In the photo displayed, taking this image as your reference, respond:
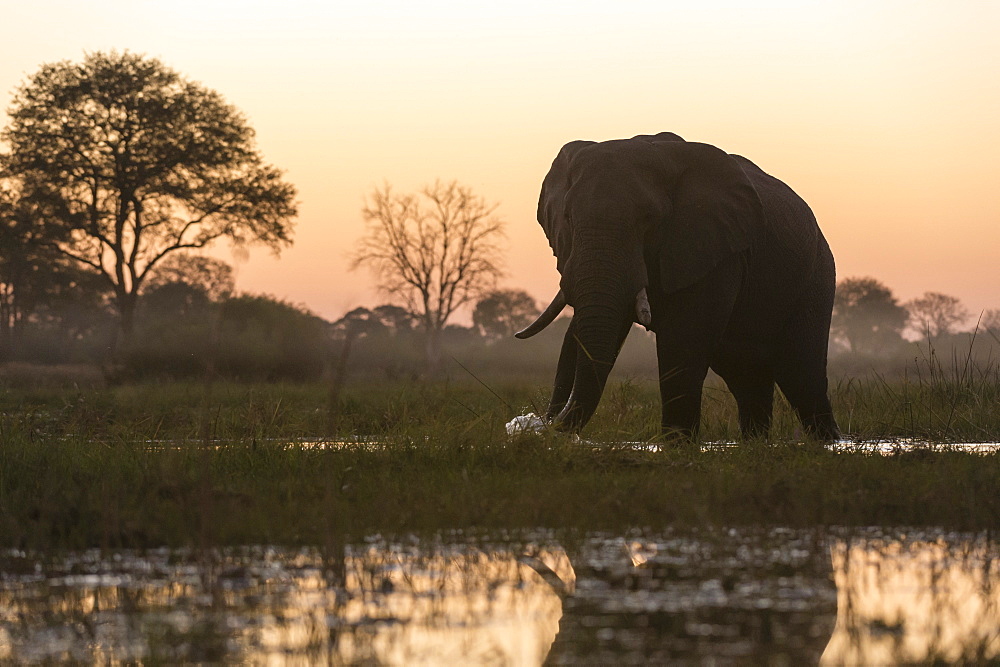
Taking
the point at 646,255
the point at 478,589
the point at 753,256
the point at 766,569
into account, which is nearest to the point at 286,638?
the point at 478,589

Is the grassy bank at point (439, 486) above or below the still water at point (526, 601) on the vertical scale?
above

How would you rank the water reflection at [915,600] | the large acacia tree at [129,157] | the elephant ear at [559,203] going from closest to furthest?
the water reflection at [915,600] < the elephant ear at [559,203] < the large acacia tree at [129,157]

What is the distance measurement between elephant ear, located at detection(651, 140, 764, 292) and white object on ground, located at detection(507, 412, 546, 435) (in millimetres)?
1352

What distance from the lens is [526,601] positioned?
3600 millimetres

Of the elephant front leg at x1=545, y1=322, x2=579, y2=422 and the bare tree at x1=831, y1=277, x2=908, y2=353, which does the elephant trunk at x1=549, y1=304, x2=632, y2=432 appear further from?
the bare tree at x1=831, y1=277, x2=908, y2=353

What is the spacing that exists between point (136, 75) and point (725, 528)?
36601 millimetres

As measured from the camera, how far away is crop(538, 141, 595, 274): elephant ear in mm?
9133

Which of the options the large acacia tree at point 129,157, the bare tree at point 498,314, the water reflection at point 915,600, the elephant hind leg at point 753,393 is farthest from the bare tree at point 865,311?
the water reflection at point 915,600

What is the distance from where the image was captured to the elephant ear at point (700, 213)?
876 cm

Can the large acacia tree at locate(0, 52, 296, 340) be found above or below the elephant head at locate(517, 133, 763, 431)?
above

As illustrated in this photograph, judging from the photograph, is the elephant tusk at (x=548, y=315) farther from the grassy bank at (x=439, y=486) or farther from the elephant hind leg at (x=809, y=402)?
the elephant hind leg at (x=809, y=402)

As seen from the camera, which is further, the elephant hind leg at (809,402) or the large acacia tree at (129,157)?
the large acacia tree at (129,157)

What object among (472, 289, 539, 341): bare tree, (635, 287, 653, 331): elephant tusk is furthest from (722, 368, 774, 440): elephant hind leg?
(472, 289, 539, 341): bare tree

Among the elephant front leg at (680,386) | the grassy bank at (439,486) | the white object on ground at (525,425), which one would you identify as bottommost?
the grassy bank at (439,486)
